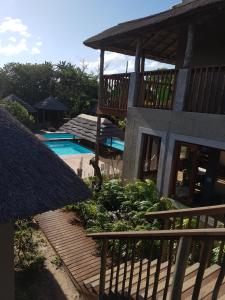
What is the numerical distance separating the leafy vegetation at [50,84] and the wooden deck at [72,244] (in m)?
26.0

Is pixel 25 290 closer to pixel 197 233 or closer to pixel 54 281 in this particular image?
pixel 54 281

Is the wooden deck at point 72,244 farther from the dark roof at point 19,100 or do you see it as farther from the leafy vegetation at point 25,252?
the dark roof at point 19,100

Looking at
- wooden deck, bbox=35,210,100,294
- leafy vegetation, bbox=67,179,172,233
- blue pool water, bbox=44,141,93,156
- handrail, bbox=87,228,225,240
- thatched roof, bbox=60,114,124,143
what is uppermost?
handrail, bbox=87,228,225,240

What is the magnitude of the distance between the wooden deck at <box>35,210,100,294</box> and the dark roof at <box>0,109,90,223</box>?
8.66 feet

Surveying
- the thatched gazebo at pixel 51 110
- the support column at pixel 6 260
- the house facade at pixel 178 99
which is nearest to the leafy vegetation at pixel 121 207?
the house facade at pixel 178 99

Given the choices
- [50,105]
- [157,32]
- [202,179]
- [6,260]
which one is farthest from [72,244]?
[50,105]

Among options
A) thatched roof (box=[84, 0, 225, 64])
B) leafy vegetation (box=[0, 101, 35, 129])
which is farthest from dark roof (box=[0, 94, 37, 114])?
thatched roof (box=[84, 0, 225, 64])

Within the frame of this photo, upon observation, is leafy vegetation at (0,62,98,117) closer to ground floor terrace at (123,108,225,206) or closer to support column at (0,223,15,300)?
ground floor terrace at (123,108,225,206)

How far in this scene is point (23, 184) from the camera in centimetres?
427

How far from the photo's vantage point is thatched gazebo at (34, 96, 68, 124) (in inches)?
1265

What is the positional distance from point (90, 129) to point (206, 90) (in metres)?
15.0

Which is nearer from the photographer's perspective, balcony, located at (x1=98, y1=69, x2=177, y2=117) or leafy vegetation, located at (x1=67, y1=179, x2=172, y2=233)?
leafy vegetation, located at (x1=67, y1=179, x2=172, y2=233)

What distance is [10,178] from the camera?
420 cm

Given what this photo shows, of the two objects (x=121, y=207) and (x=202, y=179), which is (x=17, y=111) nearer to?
(x=121, y=207)
